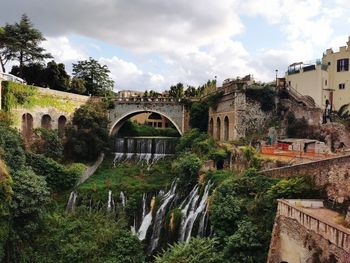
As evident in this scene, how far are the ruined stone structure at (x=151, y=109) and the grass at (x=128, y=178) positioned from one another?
568 centimetres

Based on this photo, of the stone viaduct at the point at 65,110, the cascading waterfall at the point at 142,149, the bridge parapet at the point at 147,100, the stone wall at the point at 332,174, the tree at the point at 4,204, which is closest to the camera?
the stone wall at the point at 332,174

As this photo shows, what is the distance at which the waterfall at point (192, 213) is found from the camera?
19.9 metres

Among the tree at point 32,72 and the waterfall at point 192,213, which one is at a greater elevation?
the tree at point 32,72

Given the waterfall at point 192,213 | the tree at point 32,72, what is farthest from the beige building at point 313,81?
the tree at point 32,72

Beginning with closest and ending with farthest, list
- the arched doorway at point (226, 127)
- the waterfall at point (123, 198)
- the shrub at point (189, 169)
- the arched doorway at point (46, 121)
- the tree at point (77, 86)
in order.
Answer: the shrub at point (189, 169) → the waterfall at point (123, 198) → the arched doorway at point (226, 127) → the arched doorway at point (46, 121) → the tree at point (77, 86)

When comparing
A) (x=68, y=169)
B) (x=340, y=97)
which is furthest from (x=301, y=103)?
(x=68, y=169)

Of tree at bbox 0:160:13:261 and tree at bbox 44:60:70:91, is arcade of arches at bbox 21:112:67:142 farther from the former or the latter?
tree at bbox 0:160:13:261

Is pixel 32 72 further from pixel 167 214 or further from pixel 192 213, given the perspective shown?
pixel 192 213

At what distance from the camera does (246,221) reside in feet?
50.5

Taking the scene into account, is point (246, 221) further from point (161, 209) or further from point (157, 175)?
point (157, 175)

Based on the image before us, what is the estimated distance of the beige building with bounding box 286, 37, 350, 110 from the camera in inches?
1182

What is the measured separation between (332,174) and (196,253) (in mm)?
5997

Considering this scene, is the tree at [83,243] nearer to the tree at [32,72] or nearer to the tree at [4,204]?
the tree at [4,204]

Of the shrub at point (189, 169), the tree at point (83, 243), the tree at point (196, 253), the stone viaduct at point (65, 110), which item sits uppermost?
the stone viaduct at point (65, 110)
